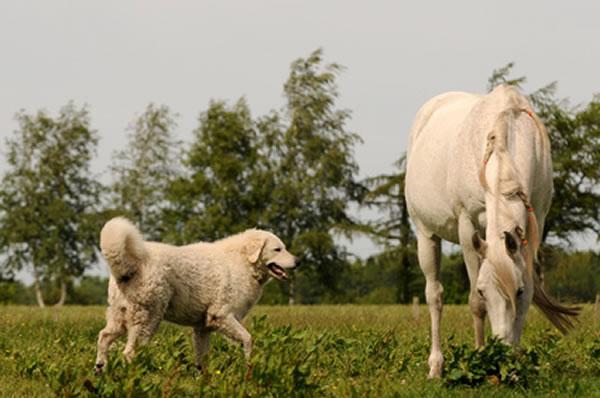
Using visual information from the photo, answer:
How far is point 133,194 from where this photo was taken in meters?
54.7

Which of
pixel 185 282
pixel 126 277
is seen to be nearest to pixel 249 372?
pixel 126 277

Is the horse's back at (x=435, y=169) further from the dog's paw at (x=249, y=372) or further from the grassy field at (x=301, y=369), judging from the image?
the dog's paw at (x=249, y=372)

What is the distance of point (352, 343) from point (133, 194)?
46.0m

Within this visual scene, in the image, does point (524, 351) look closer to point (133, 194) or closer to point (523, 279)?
point (523, 279)

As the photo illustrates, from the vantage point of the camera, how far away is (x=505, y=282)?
7043 mm

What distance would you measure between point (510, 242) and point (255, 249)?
361cm

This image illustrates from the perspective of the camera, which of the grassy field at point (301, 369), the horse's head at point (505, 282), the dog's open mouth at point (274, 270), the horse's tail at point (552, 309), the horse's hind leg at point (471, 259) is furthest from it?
the dog's open mouth at point (274, 270)

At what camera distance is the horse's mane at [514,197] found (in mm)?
7219

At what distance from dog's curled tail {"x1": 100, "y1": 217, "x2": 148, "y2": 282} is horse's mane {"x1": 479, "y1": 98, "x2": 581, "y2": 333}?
Answer: 3.28 meters

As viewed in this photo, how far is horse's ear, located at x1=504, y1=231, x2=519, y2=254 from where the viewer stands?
7087 mm

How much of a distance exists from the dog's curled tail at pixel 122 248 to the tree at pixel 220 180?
40.5m

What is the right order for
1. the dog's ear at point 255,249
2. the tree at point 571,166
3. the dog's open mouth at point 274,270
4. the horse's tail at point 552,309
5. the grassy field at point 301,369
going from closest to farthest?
the grassy field at point 301,369 → the horse's tail at point 552,309 → the dog's ear at point 255,249 → the dog's open mouth at point 274,270 → the tree at point 571,166

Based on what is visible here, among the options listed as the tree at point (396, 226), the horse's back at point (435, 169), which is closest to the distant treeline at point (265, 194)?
the tree at point (396, 226)

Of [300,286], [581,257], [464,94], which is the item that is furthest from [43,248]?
[464,94]
